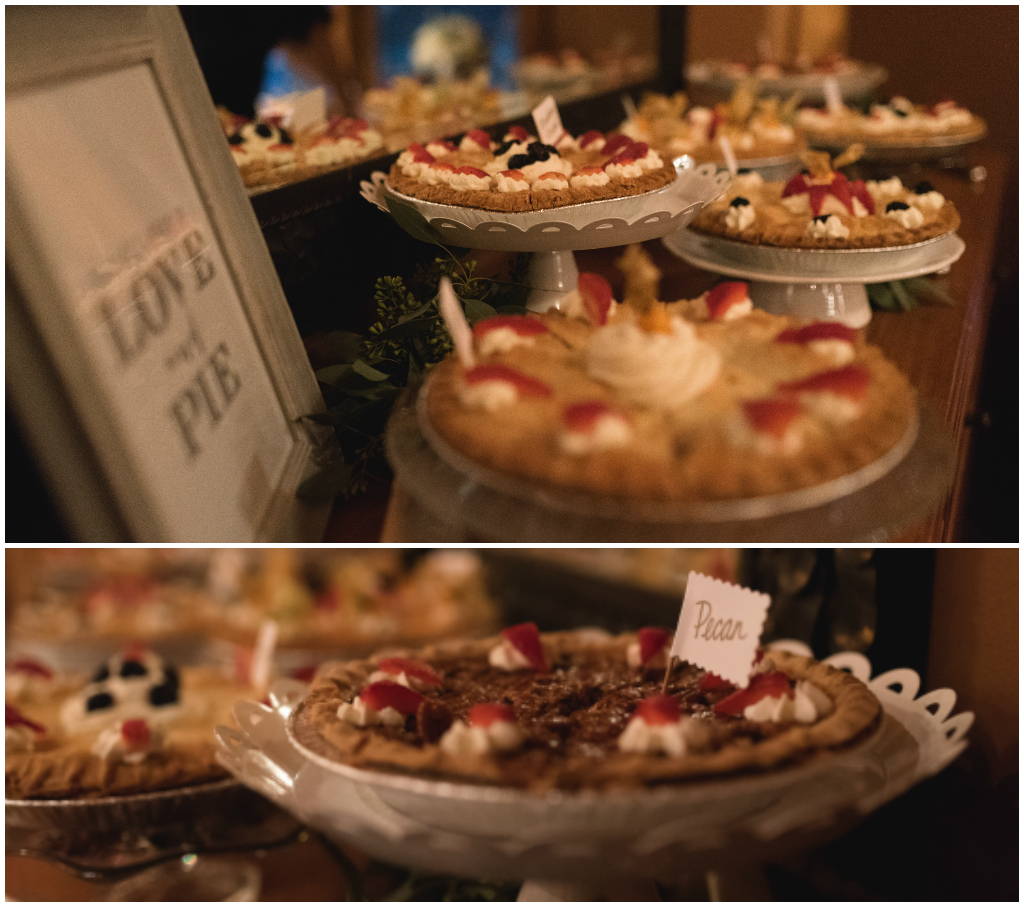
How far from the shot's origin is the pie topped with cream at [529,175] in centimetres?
163

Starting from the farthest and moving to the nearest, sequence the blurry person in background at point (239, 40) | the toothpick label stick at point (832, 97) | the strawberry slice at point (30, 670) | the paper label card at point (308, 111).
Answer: the toothpick label stick at point (832, 97) < the blurry person in background at point (239, 40) < the paper label card at point (308, 111) < the strawberry slice at point (30, 670)

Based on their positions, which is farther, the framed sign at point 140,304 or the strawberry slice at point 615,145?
the strawberry slice at point 615,145

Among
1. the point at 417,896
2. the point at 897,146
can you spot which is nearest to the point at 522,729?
the point at 417,896

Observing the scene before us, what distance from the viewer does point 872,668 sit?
1.49m

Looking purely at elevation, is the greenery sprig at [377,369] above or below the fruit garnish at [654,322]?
below

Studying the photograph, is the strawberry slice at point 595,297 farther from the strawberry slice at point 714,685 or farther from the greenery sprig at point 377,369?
the strawberry slice at point 714,685

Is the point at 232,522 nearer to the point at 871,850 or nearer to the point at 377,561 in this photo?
the point at 871,850

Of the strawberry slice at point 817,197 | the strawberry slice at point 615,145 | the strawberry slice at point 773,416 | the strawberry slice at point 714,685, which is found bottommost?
the strawberry slice at point 714,685

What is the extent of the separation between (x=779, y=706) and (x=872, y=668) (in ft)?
1.59

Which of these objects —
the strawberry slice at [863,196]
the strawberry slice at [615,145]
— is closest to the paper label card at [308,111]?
the strawberry slice at [615,145]

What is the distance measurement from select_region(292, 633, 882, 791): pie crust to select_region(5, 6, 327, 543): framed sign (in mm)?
308

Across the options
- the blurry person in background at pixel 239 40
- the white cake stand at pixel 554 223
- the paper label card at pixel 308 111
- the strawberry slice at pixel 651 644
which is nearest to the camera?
the strawberry slice at pixel 651 644

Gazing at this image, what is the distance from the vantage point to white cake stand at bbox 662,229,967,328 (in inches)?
72.5

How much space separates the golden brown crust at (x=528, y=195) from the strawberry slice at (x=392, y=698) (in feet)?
2.90
